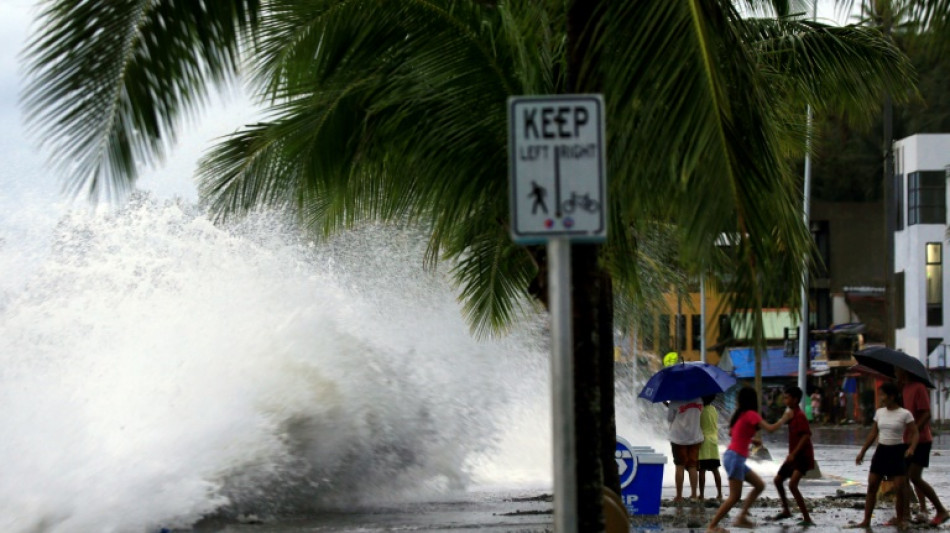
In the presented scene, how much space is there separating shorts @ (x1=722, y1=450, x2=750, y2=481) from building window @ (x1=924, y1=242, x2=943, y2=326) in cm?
4358

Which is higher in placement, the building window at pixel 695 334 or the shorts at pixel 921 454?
the shorts at pixel 921 454

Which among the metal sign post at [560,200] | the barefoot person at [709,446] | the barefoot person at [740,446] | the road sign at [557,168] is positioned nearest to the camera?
the metal sign post at [560,200]

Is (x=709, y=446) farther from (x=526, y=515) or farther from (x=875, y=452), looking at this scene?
(x=875, y=452)

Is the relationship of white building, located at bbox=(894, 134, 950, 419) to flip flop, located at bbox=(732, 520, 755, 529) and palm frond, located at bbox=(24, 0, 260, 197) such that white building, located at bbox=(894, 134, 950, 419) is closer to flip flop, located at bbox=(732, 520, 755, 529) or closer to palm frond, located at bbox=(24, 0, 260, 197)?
flip flop, located at bbox=(732, 520, 755, 529)

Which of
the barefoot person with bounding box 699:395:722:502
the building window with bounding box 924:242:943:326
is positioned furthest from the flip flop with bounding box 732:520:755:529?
the building window with bounding box 924:242:943:326

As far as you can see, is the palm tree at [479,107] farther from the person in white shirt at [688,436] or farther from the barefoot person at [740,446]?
the person in white shirt at [688,436]

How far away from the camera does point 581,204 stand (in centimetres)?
Result: 511

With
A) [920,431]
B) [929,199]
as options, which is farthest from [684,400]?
[929,199]

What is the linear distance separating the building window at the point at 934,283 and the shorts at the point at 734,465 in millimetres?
43584

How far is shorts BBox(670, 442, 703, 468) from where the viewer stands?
1602cm

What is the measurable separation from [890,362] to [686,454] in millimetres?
3337

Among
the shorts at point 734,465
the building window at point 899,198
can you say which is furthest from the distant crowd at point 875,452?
the building window at point 899,198

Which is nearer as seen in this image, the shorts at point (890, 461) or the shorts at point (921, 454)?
the shorts at point (890, 461)

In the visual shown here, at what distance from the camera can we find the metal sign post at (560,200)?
4.92 m
